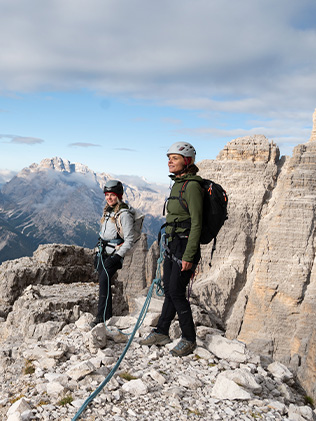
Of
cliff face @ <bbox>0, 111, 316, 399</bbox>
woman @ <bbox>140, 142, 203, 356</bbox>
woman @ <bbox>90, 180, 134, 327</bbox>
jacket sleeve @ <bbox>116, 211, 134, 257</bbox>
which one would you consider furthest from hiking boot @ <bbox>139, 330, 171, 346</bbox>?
cliff face @ <bbox>0, 111, 316, 399</bbox>

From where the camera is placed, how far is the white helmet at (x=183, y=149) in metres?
6.76

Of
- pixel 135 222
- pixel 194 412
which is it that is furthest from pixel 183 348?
pixel 135 222

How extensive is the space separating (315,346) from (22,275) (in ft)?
66.3

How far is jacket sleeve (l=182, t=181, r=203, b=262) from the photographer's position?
621 centimetres

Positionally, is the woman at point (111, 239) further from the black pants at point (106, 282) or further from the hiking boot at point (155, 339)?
the hiking boot at point (155, 339)

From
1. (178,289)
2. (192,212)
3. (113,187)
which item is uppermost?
(113,187)

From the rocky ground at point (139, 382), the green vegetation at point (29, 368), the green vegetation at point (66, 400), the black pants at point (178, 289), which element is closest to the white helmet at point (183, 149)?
the black pants at point (178, 289)

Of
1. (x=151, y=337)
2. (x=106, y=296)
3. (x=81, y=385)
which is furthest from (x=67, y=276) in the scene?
(x=81, y=385)

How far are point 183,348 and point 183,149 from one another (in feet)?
12.4

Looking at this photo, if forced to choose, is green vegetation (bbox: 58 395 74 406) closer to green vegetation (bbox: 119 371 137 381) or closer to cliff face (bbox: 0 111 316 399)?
green vegetation (bbox: 119 371 137 381)

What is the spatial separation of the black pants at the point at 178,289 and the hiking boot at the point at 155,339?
1.52ft

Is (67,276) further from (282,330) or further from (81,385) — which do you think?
(282,330)

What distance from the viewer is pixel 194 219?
6.23 m

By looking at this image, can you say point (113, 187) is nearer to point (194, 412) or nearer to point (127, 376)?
point (127, 376)
